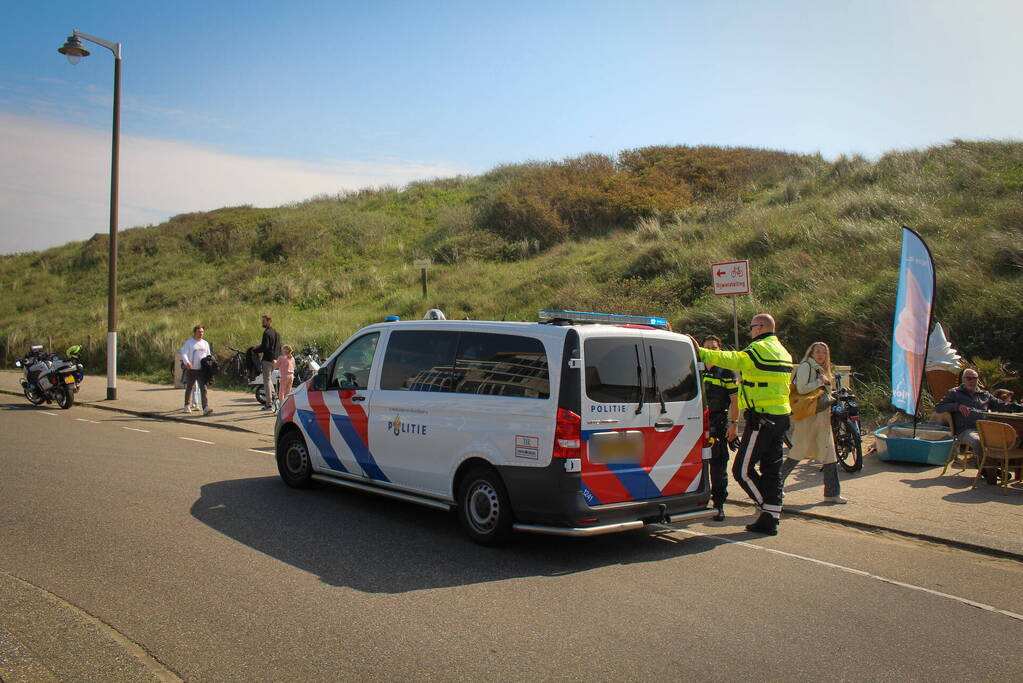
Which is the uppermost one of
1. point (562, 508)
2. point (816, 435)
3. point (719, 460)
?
point (816, 435)

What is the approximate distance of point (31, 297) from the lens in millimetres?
41750

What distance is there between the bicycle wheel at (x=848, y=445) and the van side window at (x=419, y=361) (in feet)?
18.2

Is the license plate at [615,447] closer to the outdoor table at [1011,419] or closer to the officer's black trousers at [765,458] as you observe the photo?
the officer's black trousers at [765,458]

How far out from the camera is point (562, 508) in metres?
6.11

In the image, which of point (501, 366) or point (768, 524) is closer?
point (501, 366)

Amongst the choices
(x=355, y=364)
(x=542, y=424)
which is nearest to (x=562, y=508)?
(x=542, y=424)

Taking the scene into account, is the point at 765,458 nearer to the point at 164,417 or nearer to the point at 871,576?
the point at 871,576

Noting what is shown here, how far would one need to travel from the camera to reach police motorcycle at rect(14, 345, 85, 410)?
17547 mm

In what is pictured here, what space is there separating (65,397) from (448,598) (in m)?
15.5

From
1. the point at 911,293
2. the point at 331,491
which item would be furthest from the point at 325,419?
the point at 911,293

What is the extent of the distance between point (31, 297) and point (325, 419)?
40.7 m

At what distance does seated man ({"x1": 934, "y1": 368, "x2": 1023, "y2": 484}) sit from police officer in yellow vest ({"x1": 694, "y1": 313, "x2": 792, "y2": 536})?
394 centimetres

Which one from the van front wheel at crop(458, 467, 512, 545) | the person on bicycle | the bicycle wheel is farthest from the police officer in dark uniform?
the van front wheel at crop(458, 467, 512, 545)

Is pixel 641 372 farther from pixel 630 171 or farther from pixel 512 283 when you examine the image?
pixel 630 171
